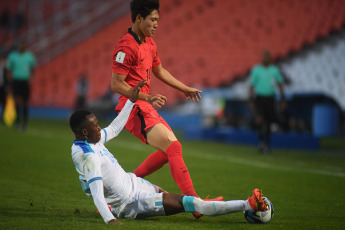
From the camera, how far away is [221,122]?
1781cm

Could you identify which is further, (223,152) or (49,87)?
(49,87)

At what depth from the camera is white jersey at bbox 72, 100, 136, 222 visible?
15.1 feet

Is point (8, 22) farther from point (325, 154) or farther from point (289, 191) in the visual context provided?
point (289, 191)

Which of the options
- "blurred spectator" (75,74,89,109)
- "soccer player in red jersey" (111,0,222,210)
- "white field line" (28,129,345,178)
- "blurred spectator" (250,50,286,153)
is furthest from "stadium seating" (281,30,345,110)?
"soccer player in red jersey" (111,0,222,210)

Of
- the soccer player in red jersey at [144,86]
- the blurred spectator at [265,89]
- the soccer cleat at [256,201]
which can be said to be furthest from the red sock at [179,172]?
the blurred spectator at [265,89]

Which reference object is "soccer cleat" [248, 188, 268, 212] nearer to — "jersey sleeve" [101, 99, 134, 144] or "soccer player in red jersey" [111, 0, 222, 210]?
"soccer player in red jersey" [111, 0, 222, 210]

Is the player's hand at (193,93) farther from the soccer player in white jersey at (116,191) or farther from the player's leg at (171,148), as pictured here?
the soccer player in white jersey at (116,191)

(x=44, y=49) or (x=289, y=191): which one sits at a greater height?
(x=44, y=49)

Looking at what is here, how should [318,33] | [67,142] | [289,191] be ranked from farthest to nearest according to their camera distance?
[318,33] → [67,142] → [289,191]

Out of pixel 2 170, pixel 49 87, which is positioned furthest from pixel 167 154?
pixel 49 87

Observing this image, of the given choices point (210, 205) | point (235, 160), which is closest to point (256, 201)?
point (210, 205)

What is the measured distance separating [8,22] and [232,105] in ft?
52.0

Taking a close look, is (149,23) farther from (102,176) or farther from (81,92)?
(81,92)

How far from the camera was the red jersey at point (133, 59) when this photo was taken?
207 inches
